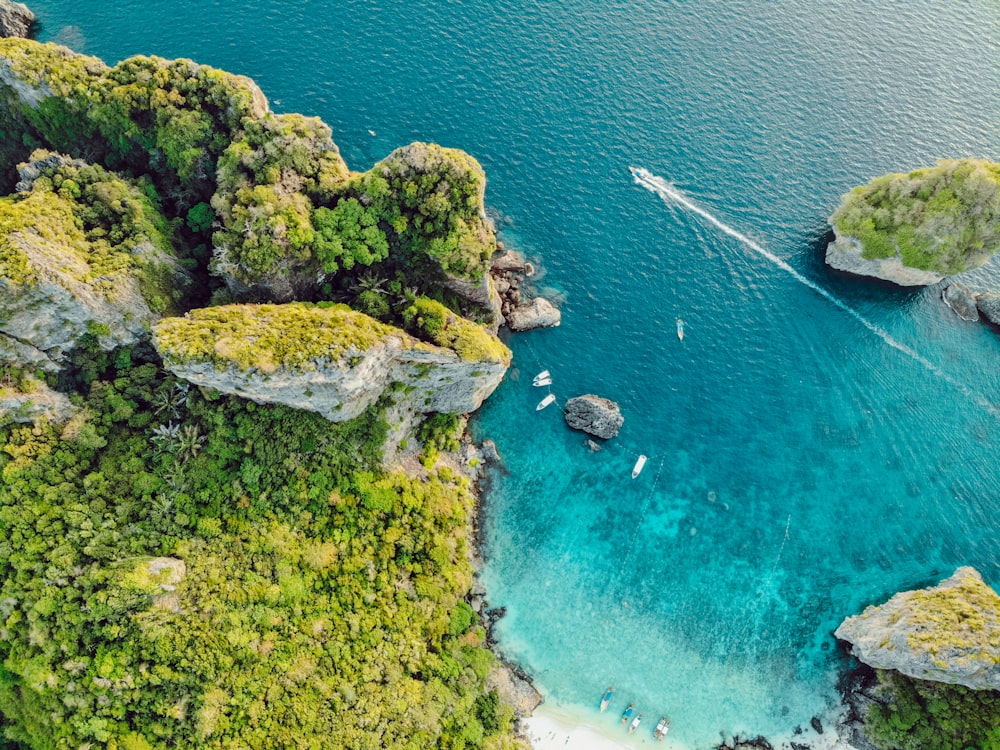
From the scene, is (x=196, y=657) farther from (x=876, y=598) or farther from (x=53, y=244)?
(x=876, y=598)

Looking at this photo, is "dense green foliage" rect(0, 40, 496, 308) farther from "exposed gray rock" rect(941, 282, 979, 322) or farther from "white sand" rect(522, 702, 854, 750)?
"exposed gray rock" rect(941, 282, 979, 322)

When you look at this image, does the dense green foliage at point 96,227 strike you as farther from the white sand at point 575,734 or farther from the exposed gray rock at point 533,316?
the white sand at point 575,734

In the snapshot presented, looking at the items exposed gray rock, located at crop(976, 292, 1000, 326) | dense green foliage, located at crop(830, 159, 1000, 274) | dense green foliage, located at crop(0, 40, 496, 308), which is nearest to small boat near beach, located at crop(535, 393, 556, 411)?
dense green foliage, located at crop(0, 40, 496, 308)

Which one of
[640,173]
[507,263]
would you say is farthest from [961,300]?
[507,263]

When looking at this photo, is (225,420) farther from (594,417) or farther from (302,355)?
(594,417)

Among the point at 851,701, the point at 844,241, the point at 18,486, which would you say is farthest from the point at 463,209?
the point at 851,701

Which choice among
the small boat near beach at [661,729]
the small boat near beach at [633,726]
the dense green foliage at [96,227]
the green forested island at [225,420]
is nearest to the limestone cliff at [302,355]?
the green forested island at [225,420]
